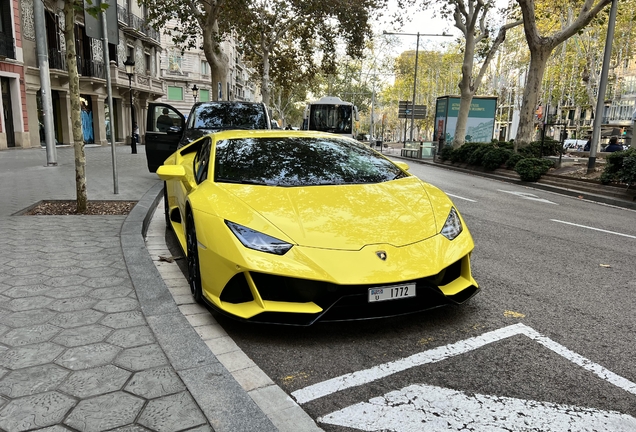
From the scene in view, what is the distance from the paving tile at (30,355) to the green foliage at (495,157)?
1656cm

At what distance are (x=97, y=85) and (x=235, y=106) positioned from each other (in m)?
23.2

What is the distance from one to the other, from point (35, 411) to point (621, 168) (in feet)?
41.1

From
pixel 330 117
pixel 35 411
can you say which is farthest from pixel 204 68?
pixel 35 411

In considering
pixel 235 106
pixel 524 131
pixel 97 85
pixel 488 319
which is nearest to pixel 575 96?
pixel 524 131

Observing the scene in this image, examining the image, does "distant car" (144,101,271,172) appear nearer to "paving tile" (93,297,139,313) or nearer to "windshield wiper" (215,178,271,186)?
"windshield wiper" (215,178,271,186)

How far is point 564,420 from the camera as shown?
7.26 ft

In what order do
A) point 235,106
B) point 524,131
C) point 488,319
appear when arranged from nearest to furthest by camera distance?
1. point 488,319
2. point 235,106
3. point 524,131

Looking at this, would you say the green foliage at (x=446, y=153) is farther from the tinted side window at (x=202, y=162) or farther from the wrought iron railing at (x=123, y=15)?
the wrought iron railing at (x=123, y=15)

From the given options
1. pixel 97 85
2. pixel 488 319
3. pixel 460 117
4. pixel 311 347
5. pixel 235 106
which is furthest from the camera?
pixel 97 85

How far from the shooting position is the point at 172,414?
213 centimetres

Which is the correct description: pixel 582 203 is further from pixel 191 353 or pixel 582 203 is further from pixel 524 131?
pixel 191 353

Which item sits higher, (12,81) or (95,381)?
(12,81)

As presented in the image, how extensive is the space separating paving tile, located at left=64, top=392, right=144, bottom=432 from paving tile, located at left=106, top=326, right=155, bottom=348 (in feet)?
1.77

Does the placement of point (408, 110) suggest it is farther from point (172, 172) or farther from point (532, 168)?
point (172, 172)
